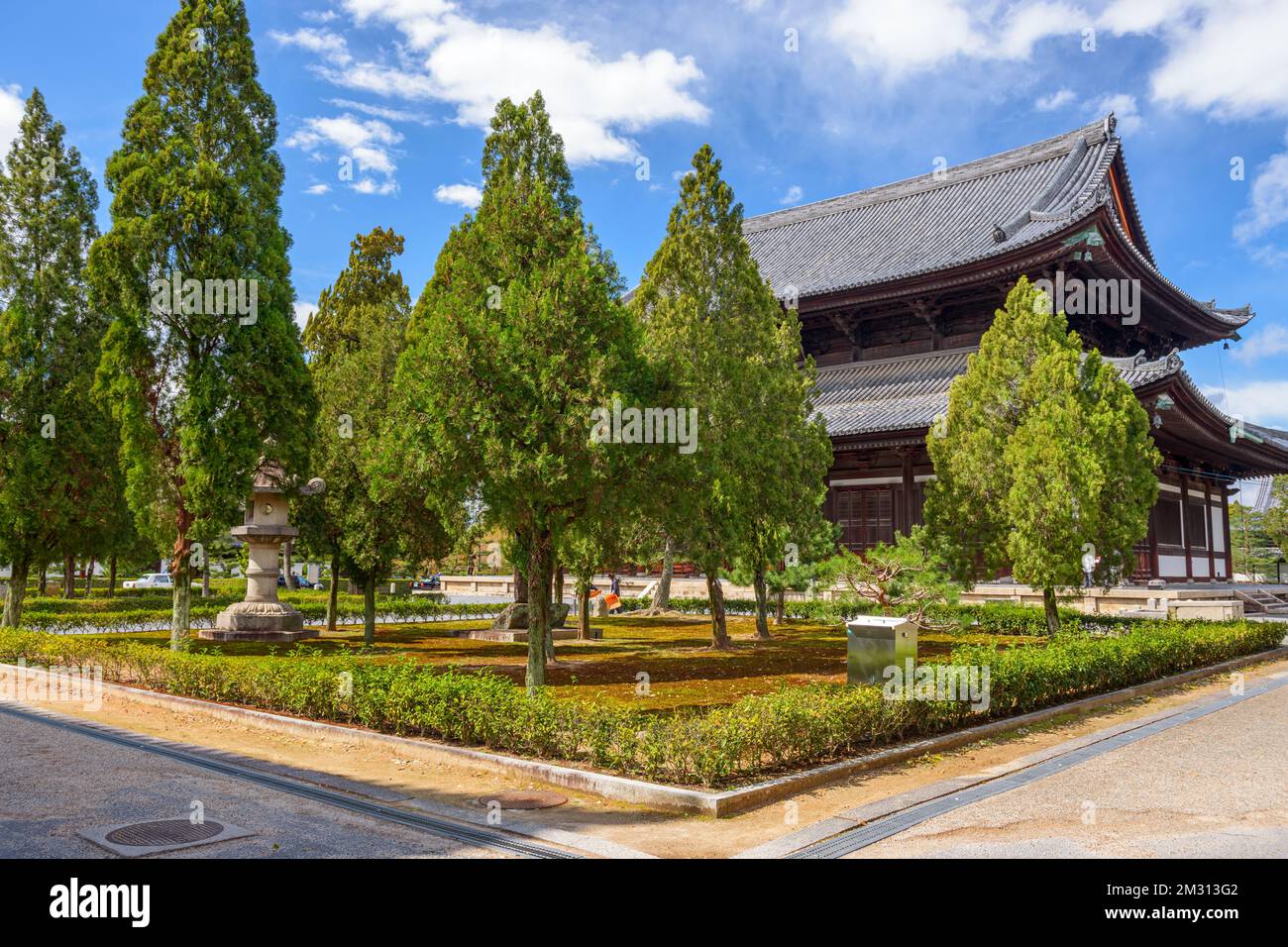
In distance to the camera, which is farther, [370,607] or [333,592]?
[333,592]

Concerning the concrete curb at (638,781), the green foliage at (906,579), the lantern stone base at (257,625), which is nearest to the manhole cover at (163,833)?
the concrete curb at (638,781)

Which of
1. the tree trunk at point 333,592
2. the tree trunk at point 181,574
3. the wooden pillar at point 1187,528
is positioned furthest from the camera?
the wooden pillar at point 1187,528

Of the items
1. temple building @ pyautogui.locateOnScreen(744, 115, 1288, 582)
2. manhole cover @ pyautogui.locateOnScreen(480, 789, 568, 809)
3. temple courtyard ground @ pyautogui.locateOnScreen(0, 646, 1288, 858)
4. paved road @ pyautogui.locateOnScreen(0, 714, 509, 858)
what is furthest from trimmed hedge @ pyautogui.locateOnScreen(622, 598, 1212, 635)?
paved road @ pyautogui.locateOnScreen(0, 714, 509, 858)

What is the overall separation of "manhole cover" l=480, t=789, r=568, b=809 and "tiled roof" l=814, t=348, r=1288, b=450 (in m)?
19.3

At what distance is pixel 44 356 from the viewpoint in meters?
20.6

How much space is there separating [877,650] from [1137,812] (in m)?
3.89

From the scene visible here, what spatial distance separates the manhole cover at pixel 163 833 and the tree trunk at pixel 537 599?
5.60 meters

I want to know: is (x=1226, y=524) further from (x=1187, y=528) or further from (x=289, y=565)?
(x=289, y=565)

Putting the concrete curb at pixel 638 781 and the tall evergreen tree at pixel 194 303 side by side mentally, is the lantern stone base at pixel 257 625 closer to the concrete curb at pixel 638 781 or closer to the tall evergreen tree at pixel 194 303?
the tall evergreen tree at pixel 194 303

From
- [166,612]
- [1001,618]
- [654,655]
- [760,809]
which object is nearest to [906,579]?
[1001,618]

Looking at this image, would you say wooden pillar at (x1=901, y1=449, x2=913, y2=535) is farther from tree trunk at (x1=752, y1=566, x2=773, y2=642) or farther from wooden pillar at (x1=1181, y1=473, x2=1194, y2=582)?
wooden pillar at (x1=1181, y1=473, x2=1194, y2=582)

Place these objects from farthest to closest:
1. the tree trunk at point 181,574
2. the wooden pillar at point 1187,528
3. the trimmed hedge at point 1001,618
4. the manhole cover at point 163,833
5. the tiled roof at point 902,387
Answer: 1. the wooden pillar at point 1187,528
2. the tiled roof at point 902,387
3. the trimmed hedge at point 1001,618
4. the tree trunk at point 181,574
5. the manhole cover at point 163,833

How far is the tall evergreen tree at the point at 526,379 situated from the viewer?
11.7m
